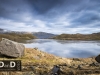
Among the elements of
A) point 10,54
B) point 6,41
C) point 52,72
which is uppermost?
point 6,41

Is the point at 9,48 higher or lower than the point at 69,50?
higher

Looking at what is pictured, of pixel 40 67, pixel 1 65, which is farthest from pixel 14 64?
pixel 40 67

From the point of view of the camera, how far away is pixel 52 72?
2103 centimetres

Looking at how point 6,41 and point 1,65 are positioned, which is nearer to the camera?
point 1,65

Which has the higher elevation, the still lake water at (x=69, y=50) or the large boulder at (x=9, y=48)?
the large boulder at (x=9, y=48)

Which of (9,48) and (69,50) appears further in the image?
(69,50)

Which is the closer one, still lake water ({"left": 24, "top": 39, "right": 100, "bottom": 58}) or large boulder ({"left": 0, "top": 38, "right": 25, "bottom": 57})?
large boulder ({"left": 0, "top": 38, "right": 25, "bottom": 57})

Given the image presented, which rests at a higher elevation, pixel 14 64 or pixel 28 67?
pixel 14 64

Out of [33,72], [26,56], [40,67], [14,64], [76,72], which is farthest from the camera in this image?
[26,56]

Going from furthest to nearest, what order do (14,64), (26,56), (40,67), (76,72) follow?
(26,56), (40,67), (76,72), (14,64)

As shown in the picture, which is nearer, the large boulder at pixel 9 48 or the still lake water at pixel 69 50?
the large boulder at pixel 9 48

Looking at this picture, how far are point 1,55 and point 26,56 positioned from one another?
3861mm

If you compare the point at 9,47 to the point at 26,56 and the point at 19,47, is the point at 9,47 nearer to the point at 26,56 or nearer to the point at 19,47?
the point at 19,47

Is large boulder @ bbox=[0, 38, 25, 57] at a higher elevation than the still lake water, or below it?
higher
